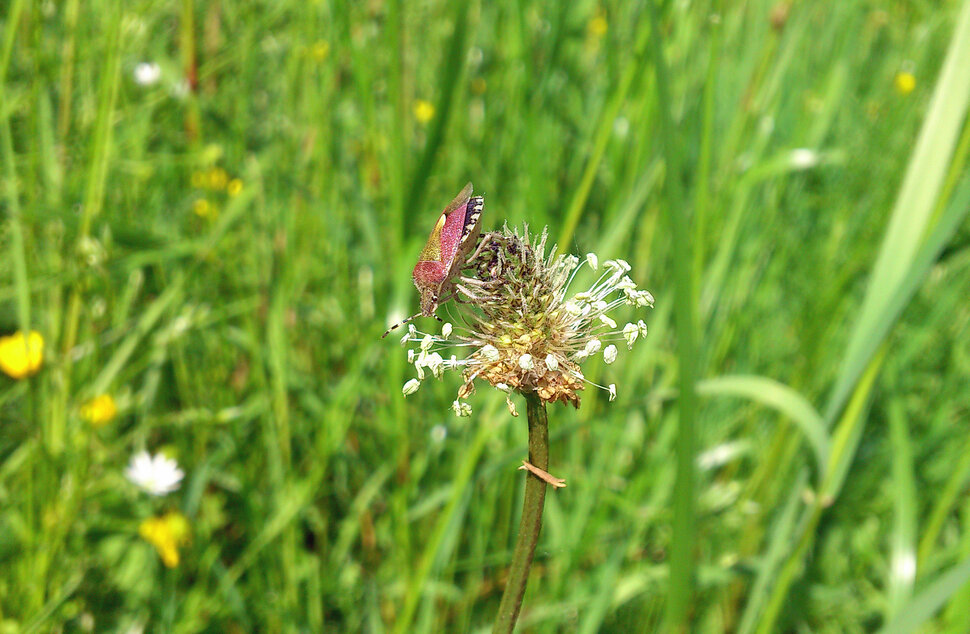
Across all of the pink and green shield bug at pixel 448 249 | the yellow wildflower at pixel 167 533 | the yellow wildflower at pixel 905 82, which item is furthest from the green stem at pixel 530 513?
the yellow wildflower at pixel 905 82

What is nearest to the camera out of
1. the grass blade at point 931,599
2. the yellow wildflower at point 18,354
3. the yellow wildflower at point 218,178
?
the grass blade at point 931,599

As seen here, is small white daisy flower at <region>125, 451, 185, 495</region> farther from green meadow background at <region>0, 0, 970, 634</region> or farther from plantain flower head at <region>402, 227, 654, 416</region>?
plantain flower head at <region>402, 227, 654, 416</region>

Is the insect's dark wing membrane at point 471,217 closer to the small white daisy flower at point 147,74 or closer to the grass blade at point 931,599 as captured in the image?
the grass blade at point 931,599

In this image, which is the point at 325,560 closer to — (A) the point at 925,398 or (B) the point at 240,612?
(B) the point at 240,612

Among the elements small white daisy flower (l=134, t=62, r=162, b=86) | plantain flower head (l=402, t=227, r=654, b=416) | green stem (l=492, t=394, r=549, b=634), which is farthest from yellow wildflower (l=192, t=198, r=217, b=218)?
green stem (l=492, t=394, r=549, b=634)

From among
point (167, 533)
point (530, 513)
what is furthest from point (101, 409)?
point (530, 513)

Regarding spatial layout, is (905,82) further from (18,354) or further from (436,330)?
(18,354)
